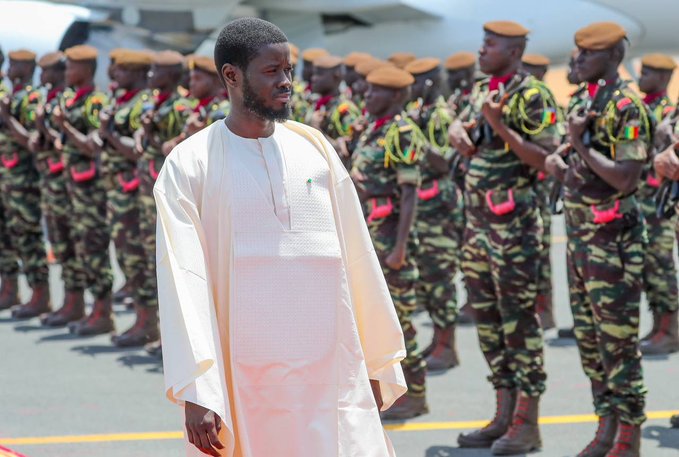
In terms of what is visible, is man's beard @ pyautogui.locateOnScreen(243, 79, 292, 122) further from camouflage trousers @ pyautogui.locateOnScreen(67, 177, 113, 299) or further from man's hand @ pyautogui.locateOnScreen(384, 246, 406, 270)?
camouflage trousers @ pyautogui.locateOnScreen(67, 177, 113, 299)

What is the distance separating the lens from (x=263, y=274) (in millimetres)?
3510

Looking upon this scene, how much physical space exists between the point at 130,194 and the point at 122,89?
2.58 ft

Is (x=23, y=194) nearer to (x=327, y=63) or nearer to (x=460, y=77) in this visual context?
(x=327, y=63)

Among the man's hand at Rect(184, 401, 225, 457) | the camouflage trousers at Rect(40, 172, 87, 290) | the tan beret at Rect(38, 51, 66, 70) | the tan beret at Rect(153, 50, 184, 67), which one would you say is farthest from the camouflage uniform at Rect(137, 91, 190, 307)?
the man's hand at Rect(184, 401, 225, 457)

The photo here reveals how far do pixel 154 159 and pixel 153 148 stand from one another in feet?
0.25

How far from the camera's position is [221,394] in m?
3.32

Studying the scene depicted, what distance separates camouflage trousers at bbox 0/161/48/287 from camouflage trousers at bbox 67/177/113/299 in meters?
0.92

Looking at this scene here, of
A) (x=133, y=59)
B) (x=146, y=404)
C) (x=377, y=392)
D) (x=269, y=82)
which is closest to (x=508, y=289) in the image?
(x=377, y=392)

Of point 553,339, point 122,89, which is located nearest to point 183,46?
point 122,89

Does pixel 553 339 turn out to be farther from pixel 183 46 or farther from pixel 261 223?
pixel 183 46

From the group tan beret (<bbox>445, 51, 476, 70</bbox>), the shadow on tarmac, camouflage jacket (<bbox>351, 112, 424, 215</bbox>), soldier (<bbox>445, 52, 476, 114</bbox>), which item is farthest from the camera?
tan beret (<bbox>445, 51, 476, 70</bbox>)

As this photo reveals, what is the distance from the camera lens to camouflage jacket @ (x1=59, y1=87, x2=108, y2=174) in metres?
9.34

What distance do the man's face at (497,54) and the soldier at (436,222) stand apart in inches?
84.5

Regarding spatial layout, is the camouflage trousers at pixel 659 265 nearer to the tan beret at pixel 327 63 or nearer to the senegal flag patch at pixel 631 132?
the tan beret at pixel 327 63
